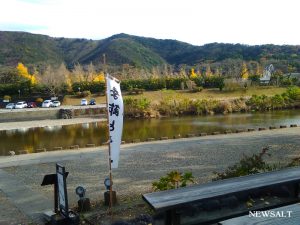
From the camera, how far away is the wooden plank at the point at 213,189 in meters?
3.99

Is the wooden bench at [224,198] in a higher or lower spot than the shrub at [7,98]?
higher

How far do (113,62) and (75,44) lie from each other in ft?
112

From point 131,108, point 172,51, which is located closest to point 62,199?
point 131,108

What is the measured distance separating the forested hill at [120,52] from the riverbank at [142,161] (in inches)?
2971

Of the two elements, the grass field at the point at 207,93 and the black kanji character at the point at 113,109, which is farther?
the grass field at the point at 207,93

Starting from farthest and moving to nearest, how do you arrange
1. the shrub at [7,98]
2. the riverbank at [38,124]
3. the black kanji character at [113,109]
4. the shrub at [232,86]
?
the shrub at [7,98]
the shrub at [232,86]
the riverbank at [38,124]
the black kanji character at [113,109]

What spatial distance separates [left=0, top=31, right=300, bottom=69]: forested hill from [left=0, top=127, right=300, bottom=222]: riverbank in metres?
75.5

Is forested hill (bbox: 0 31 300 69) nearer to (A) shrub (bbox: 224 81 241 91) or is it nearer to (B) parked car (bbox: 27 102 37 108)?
(A) shrub (bbox: 224 81 241 91)

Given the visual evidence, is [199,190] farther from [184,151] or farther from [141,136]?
[141,136]

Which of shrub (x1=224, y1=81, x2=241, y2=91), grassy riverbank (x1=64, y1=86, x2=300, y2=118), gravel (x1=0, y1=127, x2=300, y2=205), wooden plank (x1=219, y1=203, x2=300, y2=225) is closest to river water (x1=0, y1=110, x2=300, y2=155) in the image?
gravel (x1=0, y1=127, x2=300, y2=205)

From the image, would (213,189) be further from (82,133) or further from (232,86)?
(232,86)

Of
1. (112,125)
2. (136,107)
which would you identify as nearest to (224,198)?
(112,125)

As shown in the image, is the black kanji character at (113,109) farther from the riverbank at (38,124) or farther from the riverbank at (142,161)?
the riverbank at (38,124)

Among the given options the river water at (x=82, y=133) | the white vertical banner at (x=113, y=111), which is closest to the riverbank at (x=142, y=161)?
the white vertical banner at (x=113, y=111)
